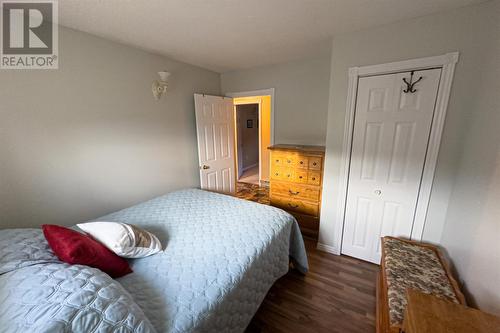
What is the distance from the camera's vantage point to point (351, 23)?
1728mm

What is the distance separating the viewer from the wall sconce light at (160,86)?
236cm

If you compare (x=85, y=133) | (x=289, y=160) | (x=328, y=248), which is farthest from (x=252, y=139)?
(x=85, y=133)

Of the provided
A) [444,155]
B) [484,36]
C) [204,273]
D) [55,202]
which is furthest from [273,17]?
[55,202]

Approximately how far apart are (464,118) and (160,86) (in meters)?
3.00

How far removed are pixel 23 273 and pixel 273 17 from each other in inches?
85.6

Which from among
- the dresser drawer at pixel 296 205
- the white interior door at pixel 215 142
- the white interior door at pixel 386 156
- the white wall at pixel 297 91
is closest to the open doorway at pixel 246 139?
the white interior door at pixel 215 142

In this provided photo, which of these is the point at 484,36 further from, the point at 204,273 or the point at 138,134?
the point at 138,134

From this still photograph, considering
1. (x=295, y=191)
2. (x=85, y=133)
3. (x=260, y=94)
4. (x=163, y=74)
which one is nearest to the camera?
(x=85, y=133)

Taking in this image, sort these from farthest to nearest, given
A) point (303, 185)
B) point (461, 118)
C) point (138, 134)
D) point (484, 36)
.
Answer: point (303, 185), point (138, 134), point (461, 118), point (484, 36)

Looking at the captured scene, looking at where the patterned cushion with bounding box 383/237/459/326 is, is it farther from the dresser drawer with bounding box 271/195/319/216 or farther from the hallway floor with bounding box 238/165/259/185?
the hallway floor with bounding box 238/165/259/185

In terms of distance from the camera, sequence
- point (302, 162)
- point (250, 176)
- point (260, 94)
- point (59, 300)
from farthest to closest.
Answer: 1. point (250, 176)
2. point (260, 94)
3. point (302, 162)
4. point (59, 300)

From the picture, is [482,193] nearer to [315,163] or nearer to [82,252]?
[315,163]

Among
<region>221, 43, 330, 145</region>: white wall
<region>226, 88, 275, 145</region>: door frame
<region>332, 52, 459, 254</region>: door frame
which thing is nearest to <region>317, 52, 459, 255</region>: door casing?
<region>332, 52, 459, 254</region>: door frame

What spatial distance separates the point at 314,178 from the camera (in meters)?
2.53
